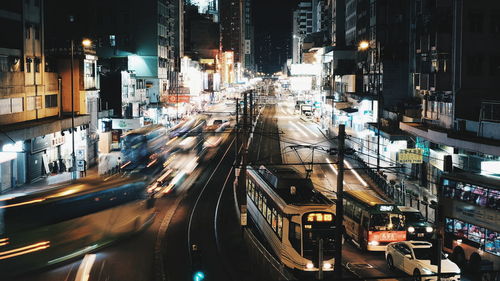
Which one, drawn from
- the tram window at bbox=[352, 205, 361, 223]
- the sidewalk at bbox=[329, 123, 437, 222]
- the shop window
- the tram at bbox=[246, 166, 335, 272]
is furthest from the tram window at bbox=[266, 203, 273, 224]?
the sidewalk at bbox=[329, 123, 437, 222]

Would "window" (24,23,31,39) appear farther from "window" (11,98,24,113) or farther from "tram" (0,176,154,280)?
"tram" (0,176,154,280)

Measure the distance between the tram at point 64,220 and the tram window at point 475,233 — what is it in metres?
14.7

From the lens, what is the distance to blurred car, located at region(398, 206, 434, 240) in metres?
26.5

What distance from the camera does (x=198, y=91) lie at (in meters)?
119

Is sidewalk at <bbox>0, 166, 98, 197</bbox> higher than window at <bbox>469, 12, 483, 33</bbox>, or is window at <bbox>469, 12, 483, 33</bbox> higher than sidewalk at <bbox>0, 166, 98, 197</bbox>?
window at <bbox>469, 12, 483, 33</bbox>

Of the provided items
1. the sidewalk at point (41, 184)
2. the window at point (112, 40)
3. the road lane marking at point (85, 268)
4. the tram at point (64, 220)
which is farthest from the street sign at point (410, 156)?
the window at point (112, 40)

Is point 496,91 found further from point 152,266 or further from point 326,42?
point 326,42

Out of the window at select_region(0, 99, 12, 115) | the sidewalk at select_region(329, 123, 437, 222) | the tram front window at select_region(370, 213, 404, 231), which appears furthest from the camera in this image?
the window at select_region(0, 99, 12, 115)

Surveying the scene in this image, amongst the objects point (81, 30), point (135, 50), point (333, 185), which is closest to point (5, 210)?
point (333, 185)

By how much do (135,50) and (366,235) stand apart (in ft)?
228

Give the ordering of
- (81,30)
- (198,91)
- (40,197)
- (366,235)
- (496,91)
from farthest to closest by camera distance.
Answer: (198,91) → (81,30) → (496,91) → (366,235) → (40,197)

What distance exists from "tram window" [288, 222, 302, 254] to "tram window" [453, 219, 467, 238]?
301 inches

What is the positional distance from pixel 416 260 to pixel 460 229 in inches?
153

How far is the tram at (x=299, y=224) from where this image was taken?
68.1ft
